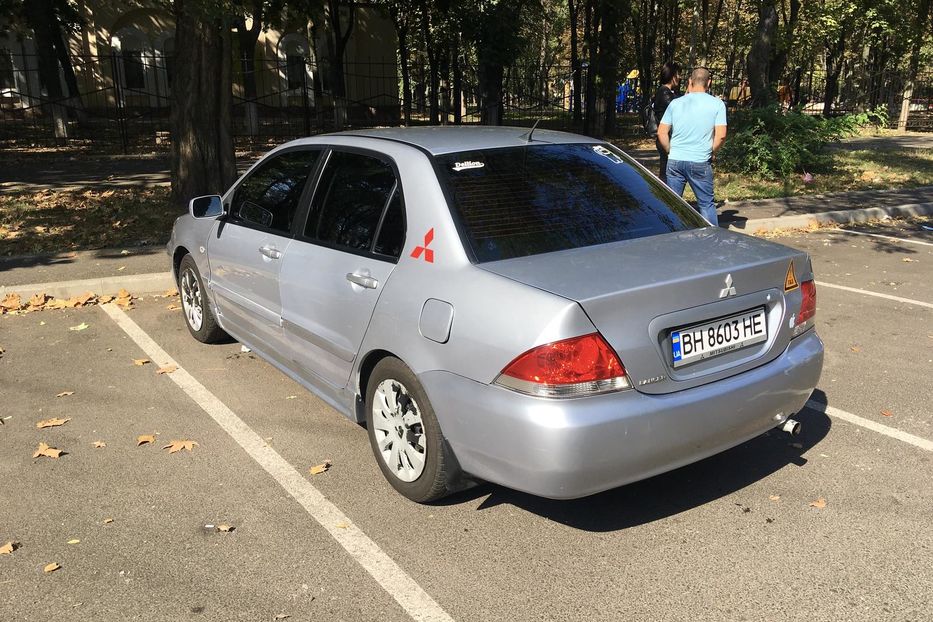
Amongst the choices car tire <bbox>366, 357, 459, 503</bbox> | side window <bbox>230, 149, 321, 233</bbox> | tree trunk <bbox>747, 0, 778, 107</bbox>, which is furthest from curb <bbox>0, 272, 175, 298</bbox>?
tree trunk <bbox>747, 0, 778, 107</bbox>

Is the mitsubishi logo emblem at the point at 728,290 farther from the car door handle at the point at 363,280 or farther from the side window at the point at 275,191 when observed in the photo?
the side window at the point at 275,191

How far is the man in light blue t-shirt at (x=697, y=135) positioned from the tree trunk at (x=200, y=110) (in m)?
5.73

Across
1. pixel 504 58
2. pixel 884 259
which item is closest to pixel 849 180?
pixel 884 259

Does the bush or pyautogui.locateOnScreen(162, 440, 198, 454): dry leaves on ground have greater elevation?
the bush

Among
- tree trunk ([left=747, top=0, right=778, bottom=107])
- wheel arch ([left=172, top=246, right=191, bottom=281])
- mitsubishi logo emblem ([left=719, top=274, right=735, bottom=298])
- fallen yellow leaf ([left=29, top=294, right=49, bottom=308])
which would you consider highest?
tree trunk ([left=747, top=0, right=778, bottom=107])

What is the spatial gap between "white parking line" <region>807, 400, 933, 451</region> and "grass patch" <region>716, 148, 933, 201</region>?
8.36 meters

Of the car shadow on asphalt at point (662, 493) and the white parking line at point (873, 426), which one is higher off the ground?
the white parking line at point (873, 426)

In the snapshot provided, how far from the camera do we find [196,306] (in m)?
6.33

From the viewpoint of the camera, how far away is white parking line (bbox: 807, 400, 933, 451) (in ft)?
14.9

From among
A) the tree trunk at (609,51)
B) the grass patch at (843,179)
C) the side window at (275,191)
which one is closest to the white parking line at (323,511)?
the side window at (275,191)

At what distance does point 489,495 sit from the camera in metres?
4.04

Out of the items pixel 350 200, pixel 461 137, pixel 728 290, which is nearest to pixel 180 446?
pixel 350 200

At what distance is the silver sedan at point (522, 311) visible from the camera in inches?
125

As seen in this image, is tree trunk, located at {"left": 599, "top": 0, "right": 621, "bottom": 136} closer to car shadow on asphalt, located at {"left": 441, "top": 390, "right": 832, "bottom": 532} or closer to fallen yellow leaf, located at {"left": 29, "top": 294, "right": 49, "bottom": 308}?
fallen yellow leaf, located at {"left": 29, "top": 294, "right": 49, "bottom": 308}
